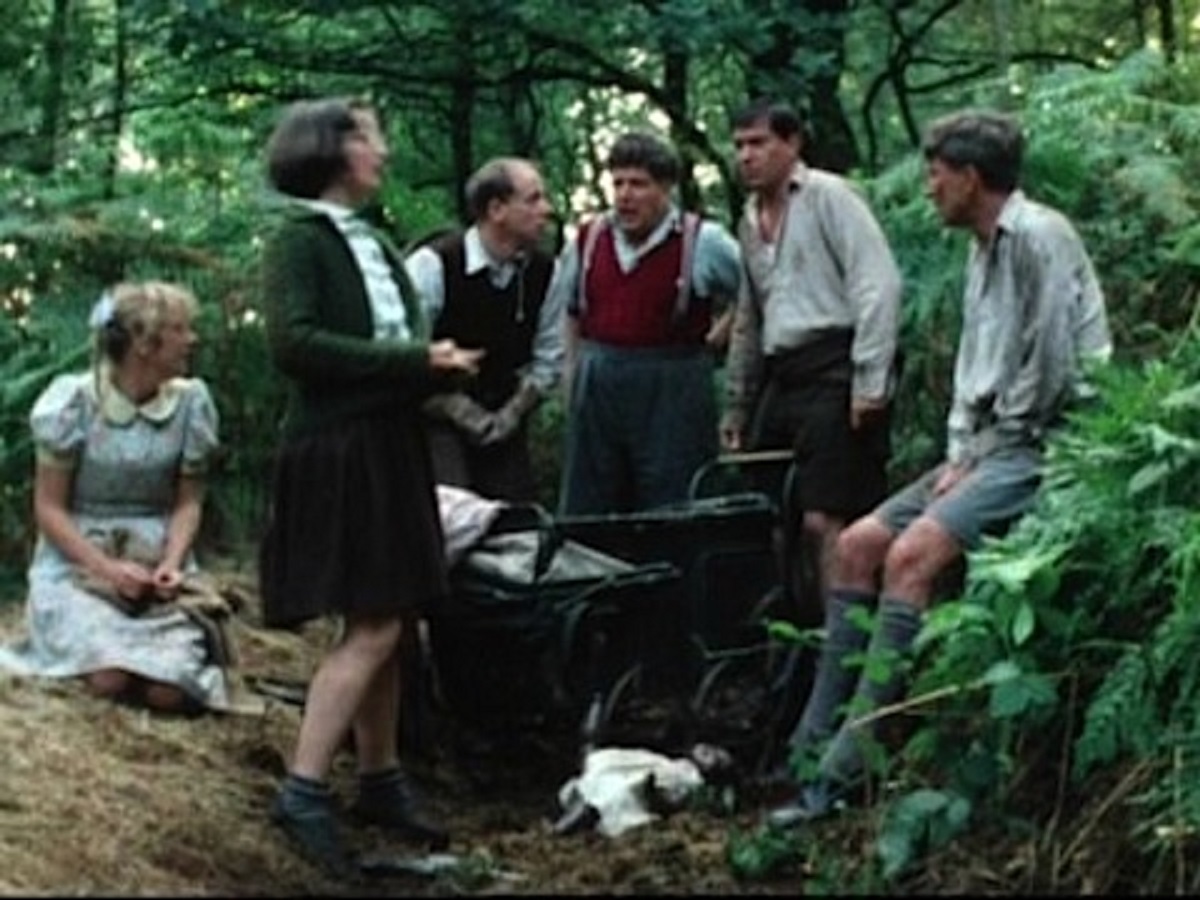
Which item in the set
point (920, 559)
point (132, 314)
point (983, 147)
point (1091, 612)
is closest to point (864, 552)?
point (920, 559)

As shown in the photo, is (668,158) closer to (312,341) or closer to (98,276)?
(312,341)

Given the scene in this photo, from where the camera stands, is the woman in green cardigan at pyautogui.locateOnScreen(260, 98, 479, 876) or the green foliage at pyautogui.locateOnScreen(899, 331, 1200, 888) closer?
the green foliage at pyautogui.locateOnScreen(899, 331, 1200, 888)

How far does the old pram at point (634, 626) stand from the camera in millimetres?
6391

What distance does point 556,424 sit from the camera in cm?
929

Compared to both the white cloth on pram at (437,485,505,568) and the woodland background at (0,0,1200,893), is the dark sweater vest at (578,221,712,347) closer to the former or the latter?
the white cloth on pram at (437,485,505,568)

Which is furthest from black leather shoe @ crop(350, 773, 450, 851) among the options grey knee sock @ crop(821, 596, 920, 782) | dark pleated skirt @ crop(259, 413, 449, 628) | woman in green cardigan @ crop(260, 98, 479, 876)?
grey knee sock @ crop(821, 596, 920, 782)

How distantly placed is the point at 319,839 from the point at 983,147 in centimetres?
236

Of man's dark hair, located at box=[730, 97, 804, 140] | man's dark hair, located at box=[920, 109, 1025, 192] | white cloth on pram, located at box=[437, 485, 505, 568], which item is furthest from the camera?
man's dark hair, located at box=[730, 97, 804, 140]

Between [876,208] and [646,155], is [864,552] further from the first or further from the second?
[876,208]

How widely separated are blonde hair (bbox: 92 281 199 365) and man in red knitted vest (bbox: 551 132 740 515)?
130cm

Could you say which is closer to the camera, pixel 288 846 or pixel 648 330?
pixel 288 846

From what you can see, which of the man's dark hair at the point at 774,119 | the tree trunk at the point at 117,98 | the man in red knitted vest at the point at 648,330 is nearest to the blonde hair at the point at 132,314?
the man in red knitted vest at the point at 648,330

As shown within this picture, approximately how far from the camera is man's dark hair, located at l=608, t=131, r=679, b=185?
703cm

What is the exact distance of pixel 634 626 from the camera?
21.4 ft
